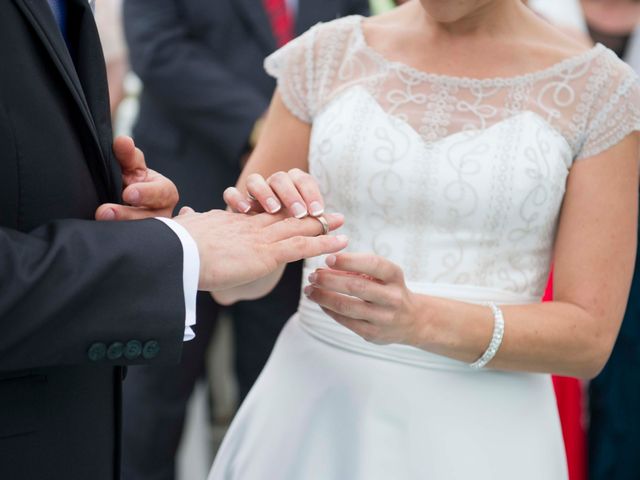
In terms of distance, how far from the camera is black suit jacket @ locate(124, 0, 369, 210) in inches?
123

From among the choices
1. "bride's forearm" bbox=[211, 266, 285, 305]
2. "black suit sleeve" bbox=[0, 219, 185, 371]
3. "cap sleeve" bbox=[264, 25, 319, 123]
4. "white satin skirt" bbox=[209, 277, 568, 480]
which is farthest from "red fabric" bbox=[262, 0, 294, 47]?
"black suit sleeve" bbox=[0, 219, 185, 371]

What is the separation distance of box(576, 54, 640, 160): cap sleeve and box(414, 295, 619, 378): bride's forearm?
13.0 inches

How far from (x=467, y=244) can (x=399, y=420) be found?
0.38 m

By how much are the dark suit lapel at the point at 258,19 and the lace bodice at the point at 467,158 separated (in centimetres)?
105

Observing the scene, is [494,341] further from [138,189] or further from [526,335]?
[138,189]

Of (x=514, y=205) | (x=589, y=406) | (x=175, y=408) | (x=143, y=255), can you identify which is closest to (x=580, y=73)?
(x=514, y=205)

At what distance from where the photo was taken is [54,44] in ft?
4.74

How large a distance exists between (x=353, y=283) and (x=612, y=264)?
61 cm

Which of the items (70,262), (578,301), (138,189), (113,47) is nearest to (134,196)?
(138,189)

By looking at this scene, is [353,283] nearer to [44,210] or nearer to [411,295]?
[411,295]

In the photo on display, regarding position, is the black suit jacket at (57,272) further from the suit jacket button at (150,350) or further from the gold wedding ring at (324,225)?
the gold wedding ring at (324,225)

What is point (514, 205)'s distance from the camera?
202cm

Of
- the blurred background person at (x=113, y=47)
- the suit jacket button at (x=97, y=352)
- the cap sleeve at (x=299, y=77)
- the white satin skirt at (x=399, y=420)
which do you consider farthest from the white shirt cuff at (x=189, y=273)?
the blurred background person at (x=113, y=47)

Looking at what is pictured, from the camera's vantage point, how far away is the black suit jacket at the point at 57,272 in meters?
1.35
